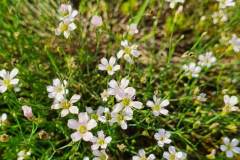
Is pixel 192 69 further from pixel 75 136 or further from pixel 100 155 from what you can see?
pixel 75 136

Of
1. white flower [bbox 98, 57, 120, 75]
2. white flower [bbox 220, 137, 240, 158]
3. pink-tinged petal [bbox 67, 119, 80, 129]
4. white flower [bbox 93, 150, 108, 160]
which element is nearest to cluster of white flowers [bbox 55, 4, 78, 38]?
white flower [bbox 98, 57, 120, 75]

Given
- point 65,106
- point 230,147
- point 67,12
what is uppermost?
point 67,12

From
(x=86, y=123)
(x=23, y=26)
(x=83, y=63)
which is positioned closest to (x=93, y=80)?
(x=83, y=63)

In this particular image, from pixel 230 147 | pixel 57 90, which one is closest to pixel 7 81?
pixel 57 90

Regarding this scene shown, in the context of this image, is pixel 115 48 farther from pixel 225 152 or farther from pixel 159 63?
pixel 225 152

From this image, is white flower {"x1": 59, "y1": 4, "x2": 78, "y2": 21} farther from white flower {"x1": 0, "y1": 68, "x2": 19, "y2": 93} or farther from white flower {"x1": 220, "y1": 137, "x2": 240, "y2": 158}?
white flower {"x1": 220, "y1": 137, "x2": 240, "y2": 158}

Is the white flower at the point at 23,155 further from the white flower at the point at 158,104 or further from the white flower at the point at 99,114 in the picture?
the white flower at the point at 158,104
